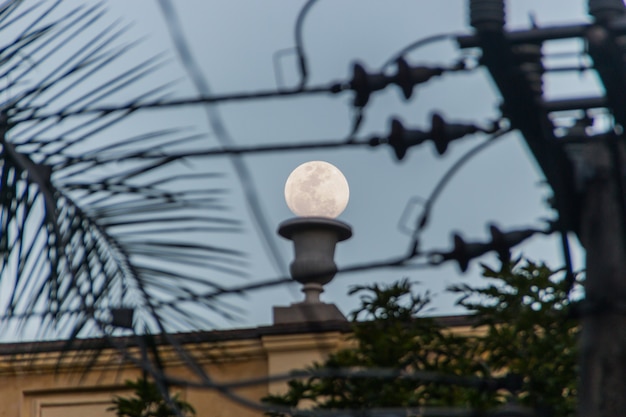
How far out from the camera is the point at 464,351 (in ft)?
31.8

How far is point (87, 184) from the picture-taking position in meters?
4.52

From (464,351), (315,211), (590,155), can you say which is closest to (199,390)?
(315,211)

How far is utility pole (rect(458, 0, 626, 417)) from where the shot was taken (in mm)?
5168

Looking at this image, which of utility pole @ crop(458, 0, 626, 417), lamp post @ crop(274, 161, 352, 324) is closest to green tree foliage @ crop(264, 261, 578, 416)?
lamp post @ crop(274, 161, 352, 324)

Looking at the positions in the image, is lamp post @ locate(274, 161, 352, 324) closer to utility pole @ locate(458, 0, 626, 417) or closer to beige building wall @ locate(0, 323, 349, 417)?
beige building wall @ locate(0, 323, 349, 417)

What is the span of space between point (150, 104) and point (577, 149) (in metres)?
2.03

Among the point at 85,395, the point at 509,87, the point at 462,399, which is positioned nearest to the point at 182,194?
the point at 509,87

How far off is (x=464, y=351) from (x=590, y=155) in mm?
4236

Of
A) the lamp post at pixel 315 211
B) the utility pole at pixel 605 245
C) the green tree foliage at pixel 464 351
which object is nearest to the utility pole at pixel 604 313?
the utility pole at pixel 605 245

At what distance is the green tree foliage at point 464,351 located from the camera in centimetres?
918

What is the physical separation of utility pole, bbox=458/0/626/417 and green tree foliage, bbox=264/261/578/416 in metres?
3.30

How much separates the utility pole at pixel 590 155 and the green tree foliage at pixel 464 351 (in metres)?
3.30

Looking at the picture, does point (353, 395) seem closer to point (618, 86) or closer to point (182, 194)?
point (618, 86)

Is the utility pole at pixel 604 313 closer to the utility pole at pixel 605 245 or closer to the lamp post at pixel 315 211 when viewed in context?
the utility pole at pixel 605 245
